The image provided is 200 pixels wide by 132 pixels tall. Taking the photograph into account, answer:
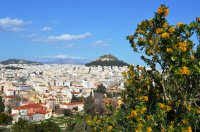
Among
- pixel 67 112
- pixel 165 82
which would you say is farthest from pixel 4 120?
pixel 165 82

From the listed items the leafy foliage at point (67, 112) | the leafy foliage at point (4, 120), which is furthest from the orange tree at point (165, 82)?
the leafy foliage at point (67, 112)

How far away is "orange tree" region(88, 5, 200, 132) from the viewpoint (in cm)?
483

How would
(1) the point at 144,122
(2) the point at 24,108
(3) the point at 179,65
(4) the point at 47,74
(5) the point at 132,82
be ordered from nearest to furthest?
(3) the point at 179,65, (1) the point at 144,122, (5) the point at 132,82, (2) the point at 24,108, (4) the point at 47,74

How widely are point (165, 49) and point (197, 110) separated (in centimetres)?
96

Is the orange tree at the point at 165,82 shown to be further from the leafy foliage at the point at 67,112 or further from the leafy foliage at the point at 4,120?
the leafy foliage at the point at 67,112

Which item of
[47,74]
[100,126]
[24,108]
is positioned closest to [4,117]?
[24,108]

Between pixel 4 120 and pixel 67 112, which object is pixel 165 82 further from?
pixel 67 112

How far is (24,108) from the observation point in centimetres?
6419

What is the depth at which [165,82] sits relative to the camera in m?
5.85

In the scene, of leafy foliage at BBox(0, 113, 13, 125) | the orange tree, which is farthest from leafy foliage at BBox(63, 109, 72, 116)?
the orange tree

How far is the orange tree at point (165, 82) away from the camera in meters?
4.83

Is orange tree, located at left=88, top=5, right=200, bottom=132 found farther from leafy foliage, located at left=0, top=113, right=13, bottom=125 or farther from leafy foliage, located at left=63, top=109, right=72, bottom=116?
leafy foliage, located at left=63, top=109, right=72, bottom=116

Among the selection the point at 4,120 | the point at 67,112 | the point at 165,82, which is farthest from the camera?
the point at 67,112

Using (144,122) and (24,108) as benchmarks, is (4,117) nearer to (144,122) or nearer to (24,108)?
(24,108)
